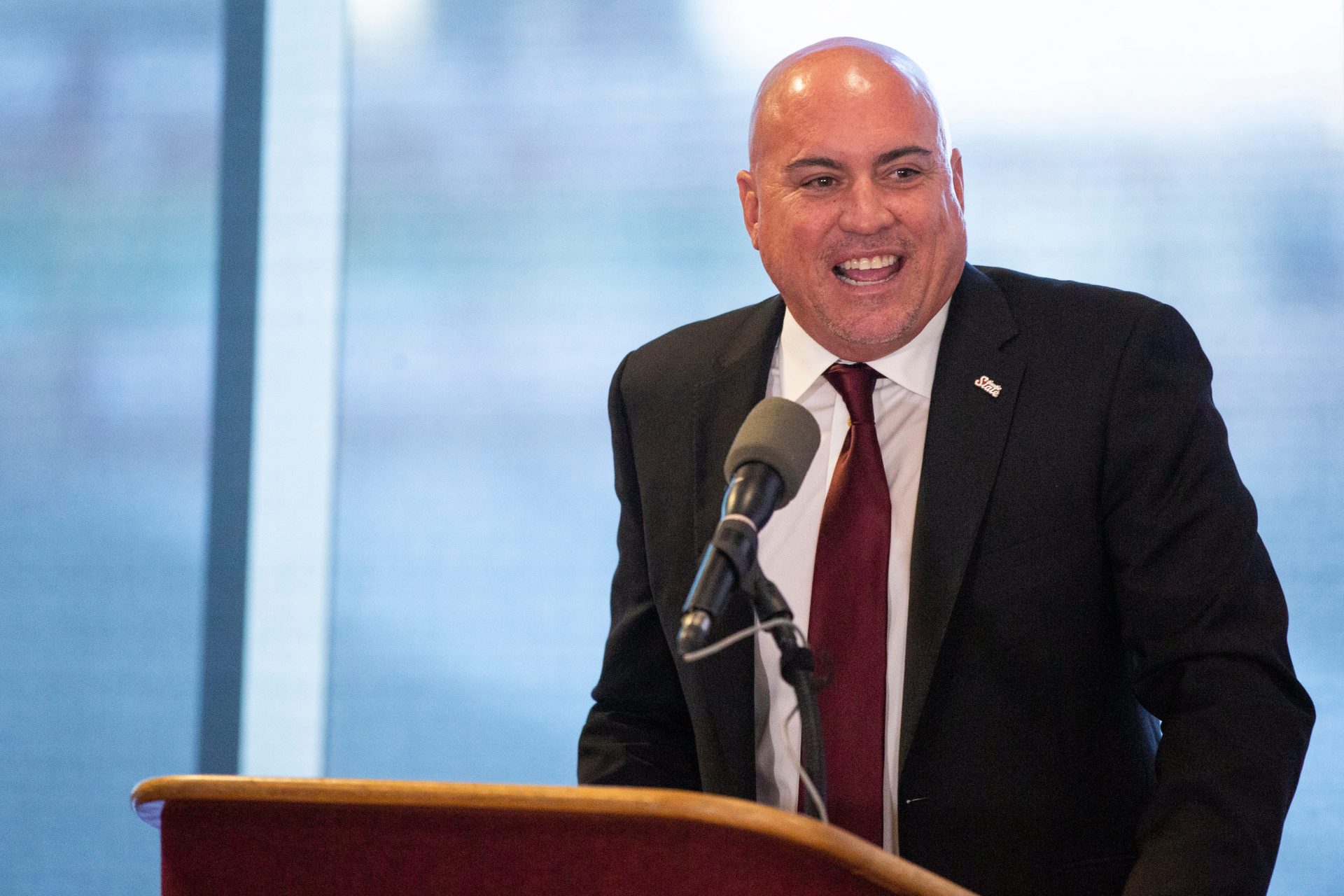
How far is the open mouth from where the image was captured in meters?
1.80

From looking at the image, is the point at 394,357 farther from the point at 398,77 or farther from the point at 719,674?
the point at 719,674

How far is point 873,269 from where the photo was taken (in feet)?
5.93

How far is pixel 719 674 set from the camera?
1738 mm

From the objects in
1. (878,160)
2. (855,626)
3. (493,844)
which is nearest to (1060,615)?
(855,626)

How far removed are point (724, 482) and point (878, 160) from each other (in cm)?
49

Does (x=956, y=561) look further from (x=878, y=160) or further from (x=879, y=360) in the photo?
(x=878, y=160)

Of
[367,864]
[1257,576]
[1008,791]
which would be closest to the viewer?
[367,864]

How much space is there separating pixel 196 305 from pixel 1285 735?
2.53 meters

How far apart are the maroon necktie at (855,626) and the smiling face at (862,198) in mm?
163

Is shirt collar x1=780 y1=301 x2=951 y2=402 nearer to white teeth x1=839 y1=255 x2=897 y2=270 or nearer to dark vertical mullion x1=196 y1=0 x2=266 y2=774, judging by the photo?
white teeth x1=839 y1=255 x2=897 y2=270

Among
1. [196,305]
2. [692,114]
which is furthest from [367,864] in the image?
[196,305]

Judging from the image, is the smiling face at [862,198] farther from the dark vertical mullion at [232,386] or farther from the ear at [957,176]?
the dark vertical mullion at [232,386]

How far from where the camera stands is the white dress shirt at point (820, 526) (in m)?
1.70

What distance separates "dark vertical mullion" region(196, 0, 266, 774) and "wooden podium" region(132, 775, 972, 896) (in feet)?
6.90
